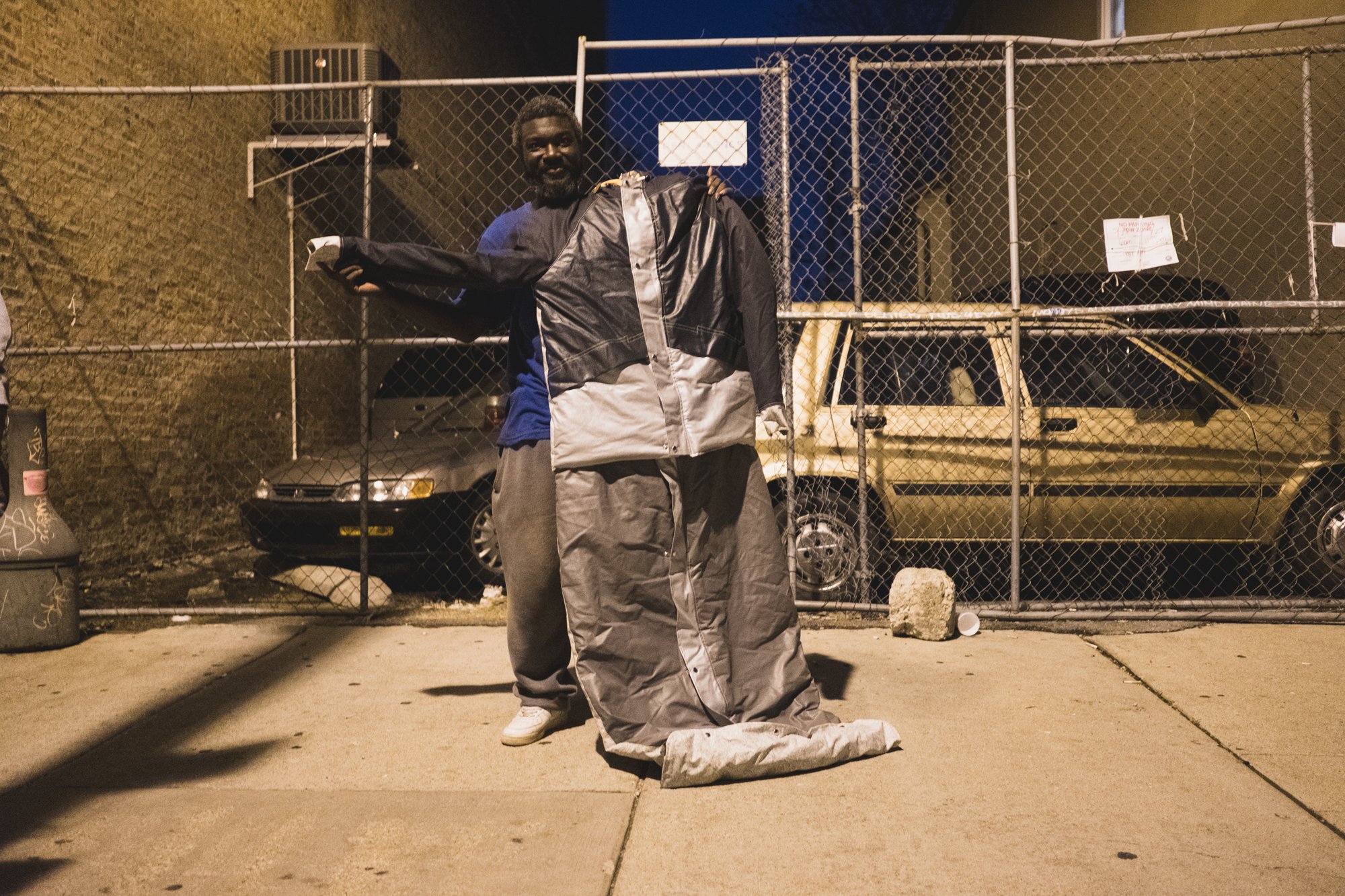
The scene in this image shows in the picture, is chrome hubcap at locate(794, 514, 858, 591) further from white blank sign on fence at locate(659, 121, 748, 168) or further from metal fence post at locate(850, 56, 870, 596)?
white blank sign on fence at locate(659, 121, 748, 168)

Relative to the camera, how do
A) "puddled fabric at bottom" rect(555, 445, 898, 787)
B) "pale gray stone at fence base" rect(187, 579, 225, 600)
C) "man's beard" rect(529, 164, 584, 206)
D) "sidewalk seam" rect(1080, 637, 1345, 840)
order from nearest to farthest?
"sidewalk seam" rect(1080, 637, 1345, 840) → "puddled fabric at bottom" rect(555, 445, 898, 787) → "man's beard" rect(529, 164, 584, 206) → "pale gray stone at fence base" rect(187, 579, 225, 600)

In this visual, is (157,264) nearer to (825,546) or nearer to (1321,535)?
(825,546)

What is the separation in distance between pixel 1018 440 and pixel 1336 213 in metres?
4.46

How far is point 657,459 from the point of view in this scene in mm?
3484

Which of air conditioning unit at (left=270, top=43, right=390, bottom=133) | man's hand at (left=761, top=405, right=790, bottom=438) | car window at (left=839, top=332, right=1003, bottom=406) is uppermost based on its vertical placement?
air conditioning unit at (left=270, top=43, right=390, bottom=133)

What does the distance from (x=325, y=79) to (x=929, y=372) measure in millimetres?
7360

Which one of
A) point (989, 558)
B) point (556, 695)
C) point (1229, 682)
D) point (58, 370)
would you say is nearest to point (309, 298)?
point (58, 370)

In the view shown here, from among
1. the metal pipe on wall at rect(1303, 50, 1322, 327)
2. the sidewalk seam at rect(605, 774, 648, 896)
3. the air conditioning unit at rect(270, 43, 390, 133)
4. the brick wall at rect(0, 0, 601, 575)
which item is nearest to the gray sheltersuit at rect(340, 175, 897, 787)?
the sidewalk seam at rect(605, 774, 648, 896)

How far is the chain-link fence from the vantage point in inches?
224

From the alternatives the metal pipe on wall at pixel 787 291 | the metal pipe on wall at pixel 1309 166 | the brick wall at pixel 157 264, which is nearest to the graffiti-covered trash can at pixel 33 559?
the brick wall at pixel 157 264

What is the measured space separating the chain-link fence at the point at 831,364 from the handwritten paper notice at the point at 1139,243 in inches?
1.3

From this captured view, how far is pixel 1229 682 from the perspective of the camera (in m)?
4.41

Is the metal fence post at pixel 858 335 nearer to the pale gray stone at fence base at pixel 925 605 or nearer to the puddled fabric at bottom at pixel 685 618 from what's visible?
the pale gray stone at fence base at pixel 925 605

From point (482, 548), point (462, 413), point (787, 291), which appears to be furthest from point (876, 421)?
point (462, 413)
